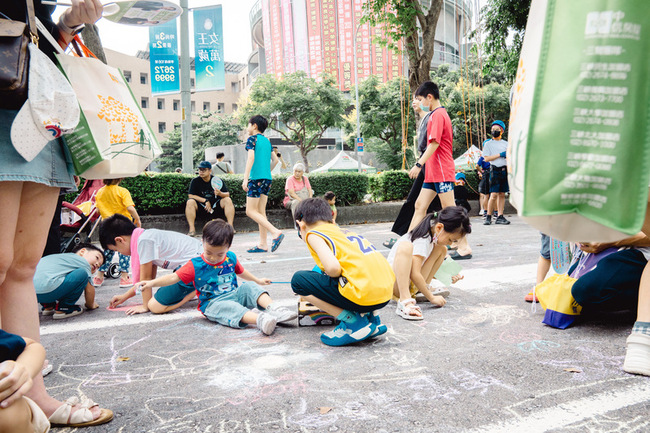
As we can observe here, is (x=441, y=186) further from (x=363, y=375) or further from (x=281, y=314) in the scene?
(x=363, y=375)

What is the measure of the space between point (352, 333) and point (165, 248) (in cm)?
174

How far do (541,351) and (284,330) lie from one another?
4.89ft

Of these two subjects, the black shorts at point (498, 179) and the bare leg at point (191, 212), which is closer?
the bare leg at point (191, 212)

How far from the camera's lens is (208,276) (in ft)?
10.5

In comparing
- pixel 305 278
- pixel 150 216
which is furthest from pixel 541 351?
pixel 150 216

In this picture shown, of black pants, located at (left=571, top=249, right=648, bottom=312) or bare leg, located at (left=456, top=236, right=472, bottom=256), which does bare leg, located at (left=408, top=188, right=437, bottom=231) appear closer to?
bare leg, located at (left=456, top=236, right=472, bottom=256)

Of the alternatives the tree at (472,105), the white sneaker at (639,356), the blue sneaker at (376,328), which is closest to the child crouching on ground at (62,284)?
the blue sneaker at (376,328)

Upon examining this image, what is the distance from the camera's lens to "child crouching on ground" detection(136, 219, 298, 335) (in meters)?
3.05

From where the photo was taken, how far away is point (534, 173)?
109cm

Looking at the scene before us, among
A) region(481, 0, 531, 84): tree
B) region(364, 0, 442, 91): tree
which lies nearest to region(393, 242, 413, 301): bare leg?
region(364, 0, 442, 91): tree

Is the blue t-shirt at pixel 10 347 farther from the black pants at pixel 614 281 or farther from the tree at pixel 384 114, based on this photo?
the tree at pixel 384 114

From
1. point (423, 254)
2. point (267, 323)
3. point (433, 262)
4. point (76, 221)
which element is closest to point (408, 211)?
point (433, 262)

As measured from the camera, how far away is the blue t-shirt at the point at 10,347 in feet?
4.49

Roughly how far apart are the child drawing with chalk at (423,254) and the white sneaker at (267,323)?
914 millimetres
